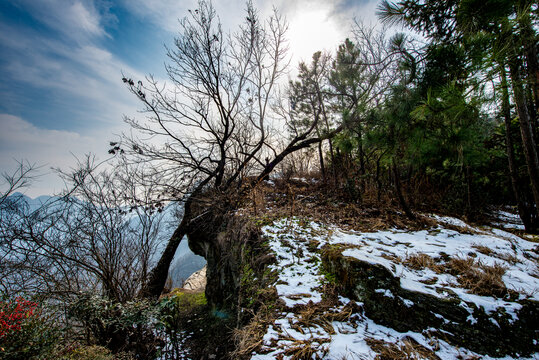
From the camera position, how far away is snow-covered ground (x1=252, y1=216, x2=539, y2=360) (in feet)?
4.98

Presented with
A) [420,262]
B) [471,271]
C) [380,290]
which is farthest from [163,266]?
[471,271]

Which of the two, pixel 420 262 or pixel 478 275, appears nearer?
pixel 478 275

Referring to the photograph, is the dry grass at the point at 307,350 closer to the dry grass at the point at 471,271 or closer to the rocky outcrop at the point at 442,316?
the rocky outcrop at the point at 442,316

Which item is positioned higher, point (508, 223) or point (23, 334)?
point (23, 334)

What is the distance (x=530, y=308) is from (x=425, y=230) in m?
2.21

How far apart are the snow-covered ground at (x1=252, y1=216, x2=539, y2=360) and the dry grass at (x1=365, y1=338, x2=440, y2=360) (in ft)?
0.04

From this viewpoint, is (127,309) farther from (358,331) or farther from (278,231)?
(358,331)

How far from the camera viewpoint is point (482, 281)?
202 centimetres

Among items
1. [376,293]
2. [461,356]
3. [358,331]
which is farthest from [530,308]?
[358,331]

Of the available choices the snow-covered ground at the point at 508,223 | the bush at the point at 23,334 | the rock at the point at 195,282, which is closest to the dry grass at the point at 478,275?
the snow-covered ground at the point at 508,223

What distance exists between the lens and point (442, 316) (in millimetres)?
1742

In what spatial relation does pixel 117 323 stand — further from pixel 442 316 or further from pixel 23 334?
pixel 442 316

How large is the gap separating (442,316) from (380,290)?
1.66 feet

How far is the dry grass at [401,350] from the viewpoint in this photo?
137cm
